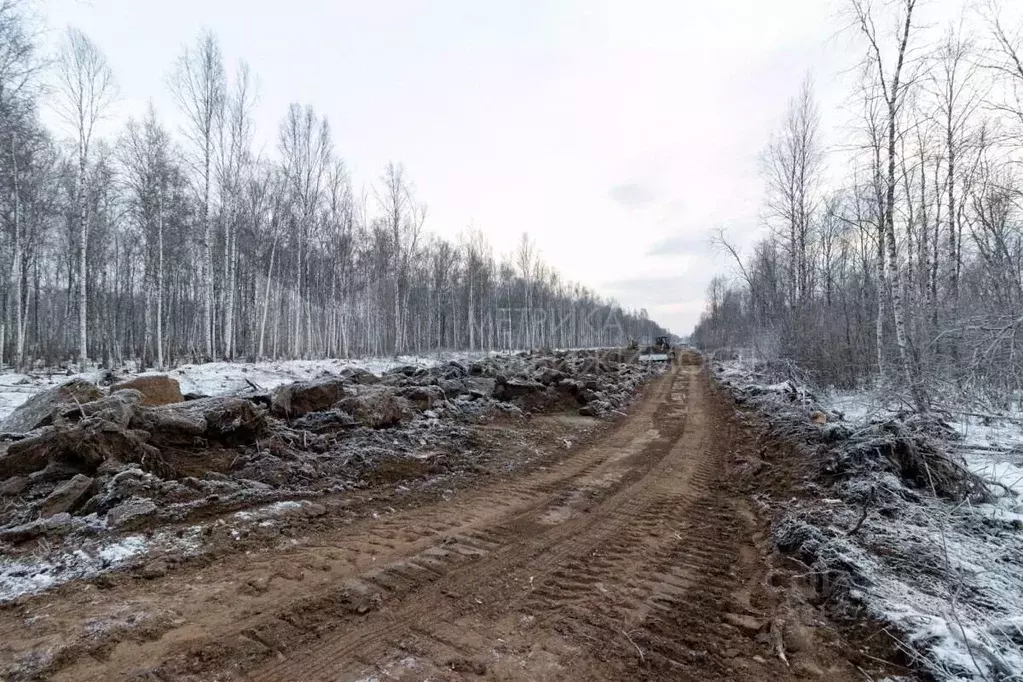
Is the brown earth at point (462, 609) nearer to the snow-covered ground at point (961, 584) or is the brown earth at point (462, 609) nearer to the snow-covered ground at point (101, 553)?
the snow-covered ground at point (101, 553)

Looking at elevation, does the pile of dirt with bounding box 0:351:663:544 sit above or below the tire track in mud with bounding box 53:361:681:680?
above

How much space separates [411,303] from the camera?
1864 inches

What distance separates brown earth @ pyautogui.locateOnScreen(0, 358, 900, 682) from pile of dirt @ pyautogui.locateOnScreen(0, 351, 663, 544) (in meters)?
1.36

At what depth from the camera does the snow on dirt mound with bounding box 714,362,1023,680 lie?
121 inches

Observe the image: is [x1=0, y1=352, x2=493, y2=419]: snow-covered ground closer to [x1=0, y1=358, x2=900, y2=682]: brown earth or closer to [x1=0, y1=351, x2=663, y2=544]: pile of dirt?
[x1=0, y1=351, x2=663, y2=544]: pile of dirt

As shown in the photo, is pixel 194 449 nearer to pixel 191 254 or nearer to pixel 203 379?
pixel 203 379

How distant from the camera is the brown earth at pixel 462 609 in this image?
9.46 feet

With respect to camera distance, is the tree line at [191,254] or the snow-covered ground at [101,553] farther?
the tree line at [191,254]

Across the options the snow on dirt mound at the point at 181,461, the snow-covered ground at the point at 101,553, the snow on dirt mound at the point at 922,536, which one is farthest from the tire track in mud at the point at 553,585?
the snow on dirt mound at the point at 181,461

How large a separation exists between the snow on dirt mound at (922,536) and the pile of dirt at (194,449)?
5.10 m

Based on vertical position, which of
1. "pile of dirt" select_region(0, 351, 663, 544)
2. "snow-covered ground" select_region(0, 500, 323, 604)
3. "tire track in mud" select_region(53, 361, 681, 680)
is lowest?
"tire track in mud" select_region(53, 361, 681, 680)

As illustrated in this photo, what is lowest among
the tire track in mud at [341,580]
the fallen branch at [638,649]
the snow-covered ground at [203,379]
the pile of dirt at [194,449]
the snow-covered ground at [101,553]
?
the fallen branch at [638,649]

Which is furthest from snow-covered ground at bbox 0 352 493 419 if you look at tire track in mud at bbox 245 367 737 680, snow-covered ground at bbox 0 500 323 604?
tire track in mud at bbox 245 367 737 680

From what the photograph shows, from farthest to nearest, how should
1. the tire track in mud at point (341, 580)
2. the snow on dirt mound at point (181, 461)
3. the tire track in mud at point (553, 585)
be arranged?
the snow on dirt mound at point (181, 461), the tire track in mud at point (553, 585), the tire track in mud at point (341, 580)
